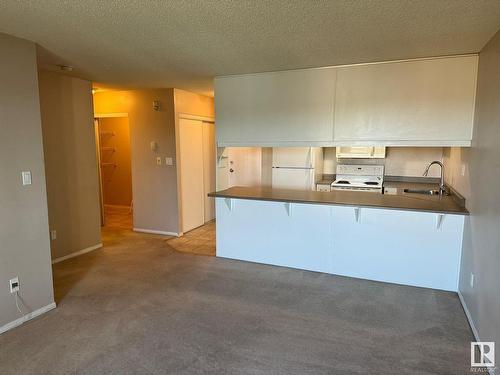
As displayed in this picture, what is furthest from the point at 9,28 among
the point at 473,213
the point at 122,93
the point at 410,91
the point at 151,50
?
the point at 473,213

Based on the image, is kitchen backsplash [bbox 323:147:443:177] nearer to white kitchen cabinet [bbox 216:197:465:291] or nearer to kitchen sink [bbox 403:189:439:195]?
kitchen sink [bbox 403:189:439:195]

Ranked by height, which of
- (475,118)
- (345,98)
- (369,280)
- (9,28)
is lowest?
(369,280)

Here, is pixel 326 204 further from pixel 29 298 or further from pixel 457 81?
pixel 29 298

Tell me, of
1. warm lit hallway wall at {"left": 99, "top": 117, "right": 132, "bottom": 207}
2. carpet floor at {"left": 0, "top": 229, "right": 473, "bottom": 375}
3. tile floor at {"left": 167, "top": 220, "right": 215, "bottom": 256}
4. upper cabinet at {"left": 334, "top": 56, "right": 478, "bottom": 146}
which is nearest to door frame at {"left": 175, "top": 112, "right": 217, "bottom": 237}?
tile floor at {"left": 167, "top": 220, "right": 215, "bottom": 256}

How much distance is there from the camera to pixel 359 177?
16.7 feet

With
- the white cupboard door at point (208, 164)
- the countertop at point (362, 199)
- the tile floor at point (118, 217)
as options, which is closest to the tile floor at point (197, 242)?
the white cupboard door at point (208, 164)

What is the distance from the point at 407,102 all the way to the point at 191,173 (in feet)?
11.6

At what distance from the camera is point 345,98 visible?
354 cm

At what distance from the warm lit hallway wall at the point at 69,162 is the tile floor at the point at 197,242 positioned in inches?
47.3

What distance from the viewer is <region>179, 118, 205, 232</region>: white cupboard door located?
5.30 m

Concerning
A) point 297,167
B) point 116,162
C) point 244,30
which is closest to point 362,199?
point 297,167

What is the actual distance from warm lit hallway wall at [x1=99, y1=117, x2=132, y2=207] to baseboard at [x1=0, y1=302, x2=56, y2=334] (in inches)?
183

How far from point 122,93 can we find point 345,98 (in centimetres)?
372

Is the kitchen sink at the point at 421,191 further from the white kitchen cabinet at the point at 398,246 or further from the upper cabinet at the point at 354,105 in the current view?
the upper cabinet at the point at 354,105
